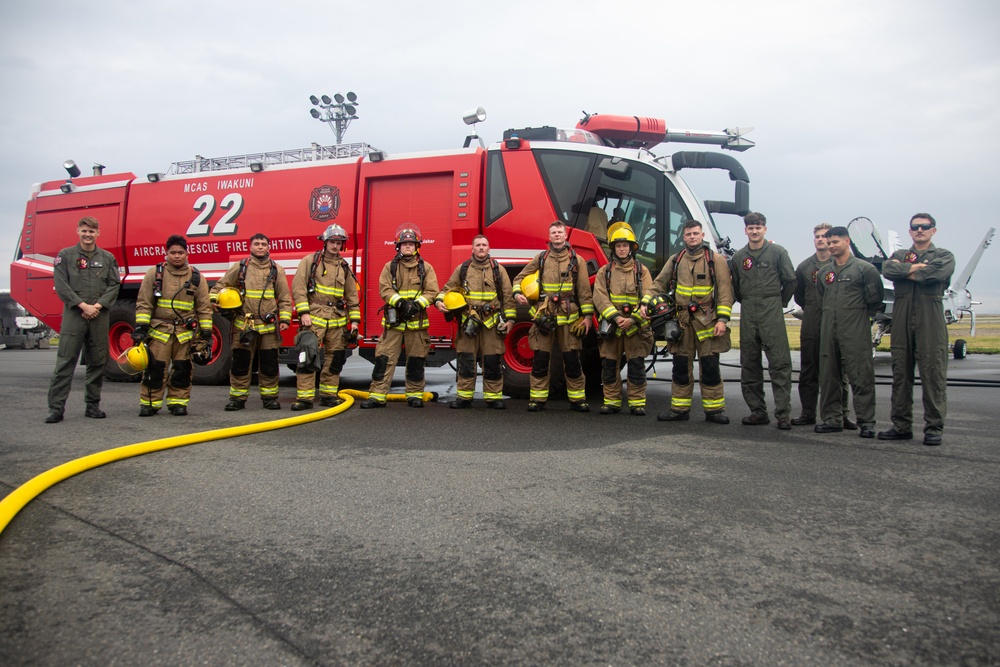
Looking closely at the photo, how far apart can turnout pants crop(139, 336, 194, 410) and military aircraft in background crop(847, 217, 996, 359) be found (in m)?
10.5

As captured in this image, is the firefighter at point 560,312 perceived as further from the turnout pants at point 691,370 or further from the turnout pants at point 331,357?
the turnout pants at point 331,357

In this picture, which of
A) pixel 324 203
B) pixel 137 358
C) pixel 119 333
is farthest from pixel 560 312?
pixel 119 333

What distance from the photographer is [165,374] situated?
22.7ft

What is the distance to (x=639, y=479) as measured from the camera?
159 inches

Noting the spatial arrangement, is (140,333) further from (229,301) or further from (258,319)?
(258,319)

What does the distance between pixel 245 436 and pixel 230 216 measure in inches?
205

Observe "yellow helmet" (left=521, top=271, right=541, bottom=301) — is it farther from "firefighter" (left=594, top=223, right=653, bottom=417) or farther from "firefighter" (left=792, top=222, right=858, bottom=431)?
"firefighter" (left=792, top=222, right=858, bottom=431)

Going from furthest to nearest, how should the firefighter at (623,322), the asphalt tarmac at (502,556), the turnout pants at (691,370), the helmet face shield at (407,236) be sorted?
the helmet face shield at (407,236) → the firefighter at (623,322) → the turnout pants at (691,370) → the asphalt tarmac at (502,556)

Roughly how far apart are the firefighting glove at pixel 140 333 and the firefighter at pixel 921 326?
6.64 meters

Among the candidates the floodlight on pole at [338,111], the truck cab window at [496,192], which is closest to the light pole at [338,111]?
the floodlight on pole at [338,111]

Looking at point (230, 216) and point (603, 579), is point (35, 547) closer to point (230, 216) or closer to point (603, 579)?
point (603, 579)

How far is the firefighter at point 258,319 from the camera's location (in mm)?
7168

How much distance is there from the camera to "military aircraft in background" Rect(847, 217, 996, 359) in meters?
15.0

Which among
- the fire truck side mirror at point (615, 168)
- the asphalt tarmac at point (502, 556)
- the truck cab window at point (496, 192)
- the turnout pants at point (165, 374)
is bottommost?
the asphalt tarmac at point (502, 556)
